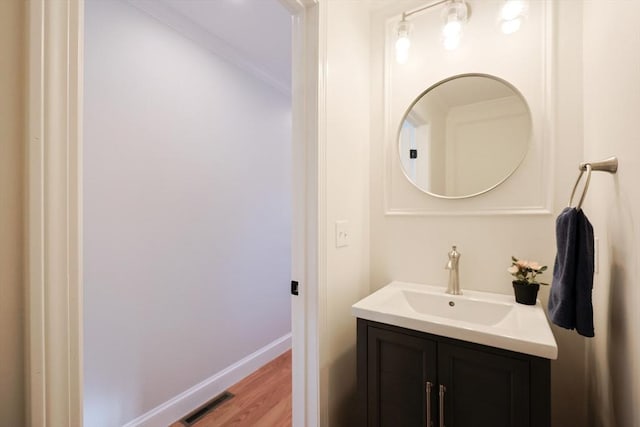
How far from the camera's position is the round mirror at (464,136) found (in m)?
1.24

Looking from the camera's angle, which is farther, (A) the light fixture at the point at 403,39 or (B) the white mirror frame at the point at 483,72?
(A) the light fixture at the point at 403,39

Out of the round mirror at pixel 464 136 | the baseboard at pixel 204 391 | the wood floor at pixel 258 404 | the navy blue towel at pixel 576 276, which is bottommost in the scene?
the wood floor at pixel 258 404

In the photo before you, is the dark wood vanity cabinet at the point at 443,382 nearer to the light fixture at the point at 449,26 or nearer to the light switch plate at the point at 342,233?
A: the light switch plate at the point at 342,233

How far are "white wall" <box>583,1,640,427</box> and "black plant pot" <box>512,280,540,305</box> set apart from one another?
181mm

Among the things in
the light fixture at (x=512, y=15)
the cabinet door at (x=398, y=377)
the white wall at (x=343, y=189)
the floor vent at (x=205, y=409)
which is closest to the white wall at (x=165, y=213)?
the floor vent at (x=205, y=409)

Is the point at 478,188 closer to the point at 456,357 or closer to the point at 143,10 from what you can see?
the point at 456,357

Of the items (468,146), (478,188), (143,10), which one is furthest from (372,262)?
(143,10)

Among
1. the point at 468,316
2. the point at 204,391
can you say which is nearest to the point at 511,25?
the point at 468,316

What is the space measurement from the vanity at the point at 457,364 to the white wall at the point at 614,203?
0.16 m

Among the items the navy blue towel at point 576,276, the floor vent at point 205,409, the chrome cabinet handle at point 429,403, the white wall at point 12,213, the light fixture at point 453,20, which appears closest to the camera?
the white wall at point 12,213

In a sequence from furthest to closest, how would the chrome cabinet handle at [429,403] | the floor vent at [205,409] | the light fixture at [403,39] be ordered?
the floor vent at [205,409] → the light fixture at [403,39] → the chrome cabinet handle at [429,403]

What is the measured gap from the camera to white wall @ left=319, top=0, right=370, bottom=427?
1.20 metres

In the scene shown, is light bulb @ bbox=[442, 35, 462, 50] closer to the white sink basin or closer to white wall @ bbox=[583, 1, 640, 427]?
white wall @ bbox=[583, 1, 640, 427]

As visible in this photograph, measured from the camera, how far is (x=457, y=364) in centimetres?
93
